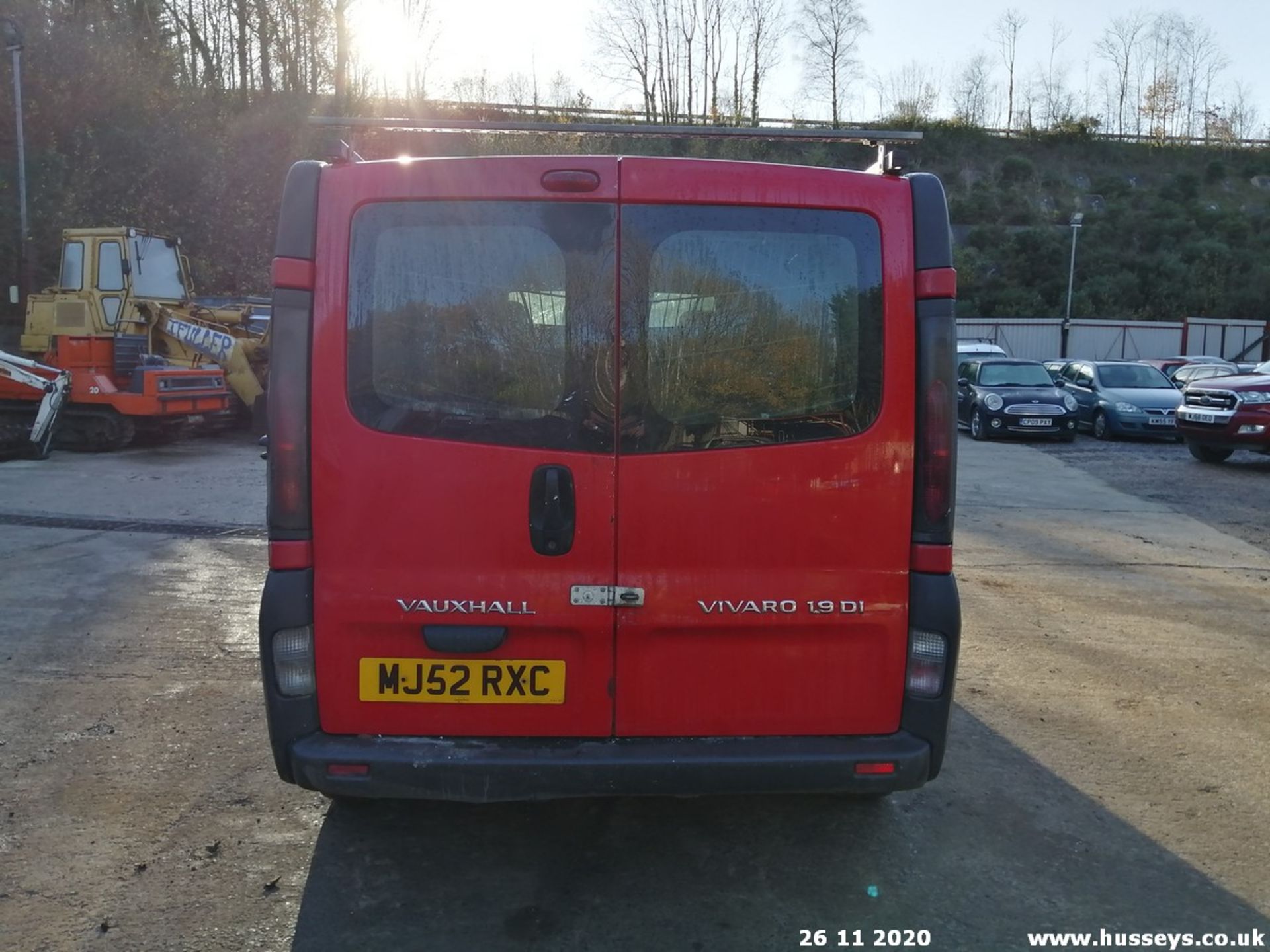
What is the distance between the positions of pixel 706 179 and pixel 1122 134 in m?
65.7

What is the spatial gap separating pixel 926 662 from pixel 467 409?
166 cm

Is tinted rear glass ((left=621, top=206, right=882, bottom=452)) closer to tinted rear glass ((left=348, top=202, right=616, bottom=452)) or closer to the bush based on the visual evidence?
tinted rear glass ((left=348, top=202, right=616, bottom=452))

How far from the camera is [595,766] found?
3414mm

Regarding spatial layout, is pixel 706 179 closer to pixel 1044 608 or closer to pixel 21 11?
pixel 1044 608

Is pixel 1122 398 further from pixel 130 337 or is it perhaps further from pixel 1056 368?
pixel 130 337

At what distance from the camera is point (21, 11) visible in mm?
30047

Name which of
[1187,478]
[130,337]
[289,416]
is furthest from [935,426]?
[130,337]

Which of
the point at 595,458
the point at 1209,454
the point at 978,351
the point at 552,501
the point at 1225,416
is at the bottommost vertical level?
the point at 1209,454

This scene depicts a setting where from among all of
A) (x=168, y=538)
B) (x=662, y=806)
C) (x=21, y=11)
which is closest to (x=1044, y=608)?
(x=662, y=806)

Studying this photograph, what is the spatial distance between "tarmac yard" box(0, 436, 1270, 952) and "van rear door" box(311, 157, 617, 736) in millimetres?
834

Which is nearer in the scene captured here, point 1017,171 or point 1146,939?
point 1146,939

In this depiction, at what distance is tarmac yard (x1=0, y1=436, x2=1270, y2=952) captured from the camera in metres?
Result: 3.49

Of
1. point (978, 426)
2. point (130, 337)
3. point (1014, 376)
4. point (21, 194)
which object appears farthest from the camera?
point (21, 194)

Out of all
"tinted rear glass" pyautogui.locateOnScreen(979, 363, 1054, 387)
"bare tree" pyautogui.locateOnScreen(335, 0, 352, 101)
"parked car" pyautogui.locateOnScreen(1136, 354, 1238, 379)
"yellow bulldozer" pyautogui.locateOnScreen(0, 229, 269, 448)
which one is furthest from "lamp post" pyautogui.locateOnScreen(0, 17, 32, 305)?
"parked car" pyautogui.locateOnScreen(1136, 354, 1238, 379)
